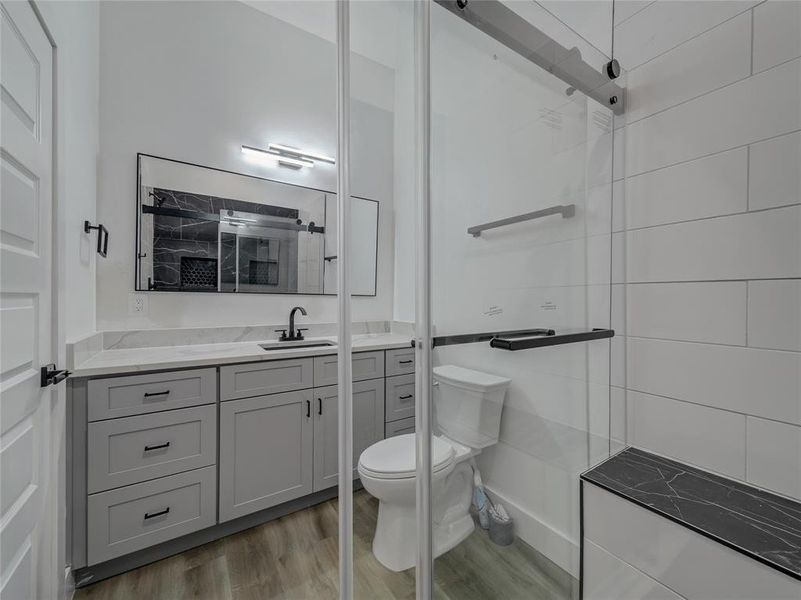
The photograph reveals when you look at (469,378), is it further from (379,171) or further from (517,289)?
(379,171)

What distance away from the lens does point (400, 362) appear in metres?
0.92

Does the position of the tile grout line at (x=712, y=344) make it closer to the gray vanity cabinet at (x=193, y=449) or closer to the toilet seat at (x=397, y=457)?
the toilet seat at (x=397, y=457)

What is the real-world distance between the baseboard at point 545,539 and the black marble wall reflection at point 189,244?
203cm

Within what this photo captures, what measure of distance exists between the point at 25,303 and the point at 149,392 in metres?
0.61

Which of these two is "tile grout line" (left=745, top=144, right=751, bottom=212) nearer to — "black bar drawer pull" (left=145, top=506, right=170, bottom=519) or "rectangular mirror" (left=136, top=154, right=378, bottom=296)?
"rectangular mirror" (left=136, top=154, right=378, bottom=296)

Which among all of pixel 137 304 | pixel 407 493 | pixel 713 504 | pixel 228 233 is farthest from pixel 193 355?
pixel 713 504

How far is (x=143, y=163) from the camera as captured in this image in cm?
198

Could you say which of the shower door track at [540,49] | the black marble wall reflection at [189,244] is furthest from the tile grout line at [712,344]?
the black marble wall reflection at [189,244]

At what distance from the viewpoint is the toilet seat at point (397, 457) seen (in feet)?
2.85

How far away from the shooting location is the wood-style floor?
95cm

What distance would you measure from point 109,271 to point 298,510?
1715mm

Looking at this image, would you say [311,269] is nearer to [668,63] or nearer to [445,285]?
[445,285]

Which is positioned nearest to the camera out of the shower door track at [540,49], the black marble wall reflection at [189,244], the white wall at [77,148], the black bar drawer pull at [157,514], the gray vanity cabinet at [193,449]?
the shower door track at [540,49]

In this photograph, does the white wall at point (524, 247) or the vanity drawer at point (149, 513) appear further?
the vanity drawer at point (149, 513)
